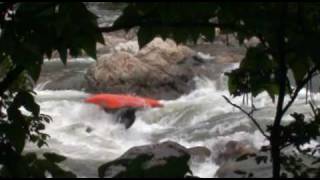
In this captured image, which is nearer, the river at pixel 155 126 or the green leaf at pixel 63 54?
the green leaf at pixel 63 54

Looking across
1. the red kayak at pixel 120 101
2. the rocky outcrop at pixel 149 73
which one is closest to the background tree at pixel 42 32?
the red kayak at pixel 120 101

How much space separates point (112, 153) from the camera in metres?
8.41

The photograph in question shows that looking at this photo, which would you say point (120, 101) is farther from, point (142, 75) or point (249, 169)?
point (249, 169)

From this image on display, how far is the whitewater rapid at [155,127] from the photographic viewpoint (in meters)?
8.24

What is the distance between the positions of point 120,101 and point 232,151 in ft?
10.1

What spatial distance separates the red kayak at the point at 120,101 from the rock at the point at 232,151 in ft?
8.62

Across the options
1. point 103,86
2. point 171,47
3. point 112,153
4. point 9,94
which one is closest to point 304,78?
point 9,94

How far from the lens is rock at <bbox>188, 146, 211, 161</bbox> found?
7719mm

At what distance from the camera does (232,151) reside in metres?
7.86

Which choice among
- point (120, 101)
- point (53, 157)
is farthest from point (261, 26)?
point (120, 101)

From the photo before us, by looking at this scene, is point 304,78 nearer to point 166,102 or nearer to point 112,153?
point 112,153

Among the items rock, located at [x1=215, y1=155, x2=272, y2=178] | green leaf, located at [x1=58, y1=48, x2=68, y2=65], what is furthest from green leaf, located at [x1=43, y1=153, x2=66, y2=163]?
rock, located at [x1=215, y1=155, x2=272, y2=178]

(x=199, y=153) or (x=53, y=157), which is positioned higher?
(x=53, y=157)

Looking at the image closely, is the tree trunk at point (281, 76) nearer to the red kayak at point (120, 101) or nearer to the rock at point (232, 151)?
the rock at point (232, 151)
